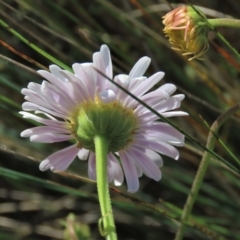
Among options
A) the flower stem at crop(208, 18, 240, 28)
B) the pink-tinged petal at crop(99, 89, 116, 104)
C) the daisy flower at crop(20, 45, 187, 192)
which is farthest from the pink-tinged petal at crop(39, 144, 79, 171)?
the flower stem at crop(208, 18, 240, 28)

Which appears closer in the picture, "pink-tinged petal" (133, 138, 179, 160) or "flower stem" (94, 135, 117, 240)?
"flower stem" (94, 135, 117, 240)

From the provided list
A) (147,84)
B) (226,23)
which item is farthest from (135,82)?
(226,23)

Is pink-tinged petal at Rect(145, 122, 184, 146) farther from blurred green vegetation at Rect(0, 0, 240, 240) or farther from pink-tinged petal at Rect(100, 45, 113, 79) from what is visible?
blurred green vegetation at Rect(0, 0, 240, 240)

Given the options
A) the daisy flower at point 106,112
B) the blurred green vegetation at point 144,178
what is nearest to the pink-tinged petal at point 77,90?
the daisy flower at point 106,112

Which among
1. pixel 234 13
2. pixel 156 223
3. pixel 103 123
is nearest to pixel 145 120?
pixel 103 123

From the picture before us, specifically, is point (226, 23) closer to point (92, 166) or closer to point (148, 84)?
point (148, 84)

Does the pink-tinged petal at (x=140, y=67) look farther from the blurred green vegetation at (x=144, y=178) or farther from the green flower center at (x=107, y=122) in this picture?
the blurred green vegetation at (x=144, y=178)
